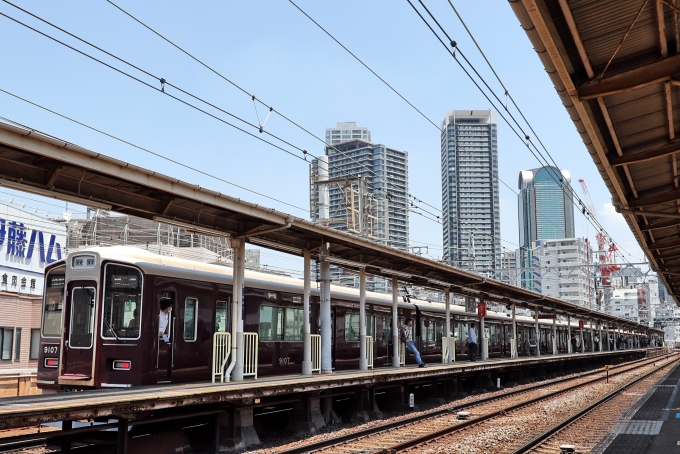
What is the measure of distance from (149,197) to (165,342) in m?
2.86

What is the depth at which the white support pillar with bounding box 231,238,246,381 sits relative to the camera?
42.1ft

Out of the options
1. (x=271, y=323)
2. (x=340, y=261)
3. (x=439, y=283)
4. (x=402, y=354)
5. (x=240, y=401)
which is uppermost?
(x=340, y=261)

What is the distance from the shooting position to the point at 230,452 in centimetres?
1094

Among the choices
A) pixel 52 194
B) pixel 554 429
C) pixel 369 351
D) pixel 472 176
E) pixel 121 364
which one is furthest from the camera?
pixel 472 176

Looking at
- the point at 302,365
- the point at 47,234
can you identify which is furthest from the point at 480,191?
the point at 302,365

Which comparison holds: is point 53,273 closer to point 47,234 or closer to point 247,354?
point 247,354

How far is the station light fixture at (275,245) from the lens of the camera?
1369 cm

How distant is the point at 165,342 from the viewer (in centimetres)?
1240

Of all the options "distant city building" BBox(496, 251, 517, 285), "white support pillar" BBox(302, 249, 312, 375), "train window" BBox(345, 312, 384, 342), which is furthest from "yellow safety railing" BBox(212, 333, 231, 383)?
"distant city building" BBox(496, 251, 517, 285)

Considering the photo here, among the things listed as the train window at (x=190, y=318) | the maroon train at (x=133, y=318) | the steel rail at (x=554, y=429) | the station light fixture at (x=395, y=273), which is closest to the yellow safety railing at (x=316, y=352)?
the maroon train at (x=133, y=318)

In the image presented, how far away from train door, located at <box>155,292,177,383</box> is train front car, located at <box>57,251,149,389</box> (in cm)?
39

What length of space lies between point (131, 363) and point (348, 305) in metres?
8.07

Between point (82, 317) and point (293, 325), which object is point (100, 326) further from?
point (293, 325)

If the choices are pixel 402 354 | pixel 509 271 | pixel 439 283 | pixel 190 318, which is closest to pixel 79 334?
pixel 190 318
